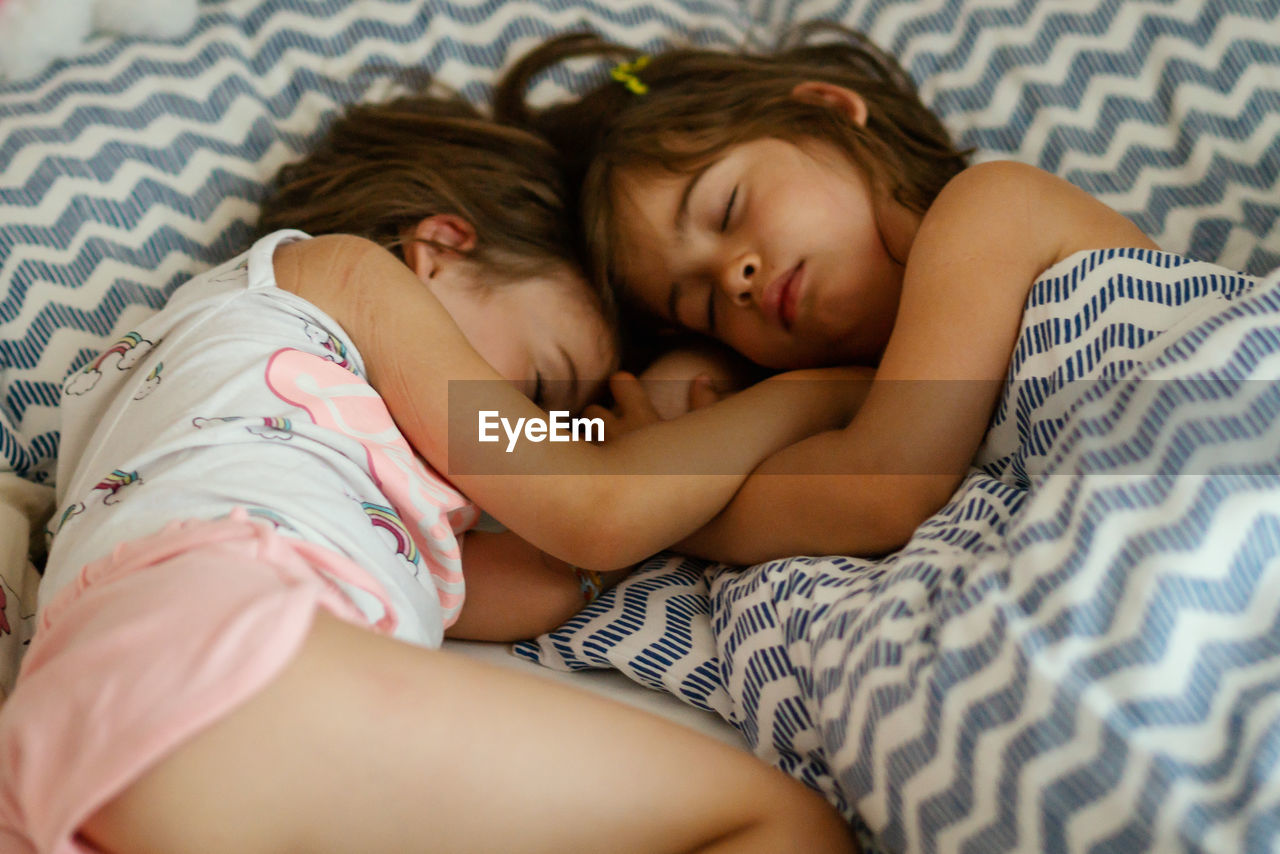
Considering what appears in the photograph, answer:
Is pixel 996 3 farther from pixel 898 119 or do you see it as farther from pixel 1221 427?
pixel 1221 427

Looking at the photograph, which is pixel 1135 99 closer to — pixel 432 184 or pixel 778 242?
pixel 778 242

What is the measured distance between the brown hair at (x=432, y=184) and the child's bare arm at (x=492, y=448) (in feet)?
0.60

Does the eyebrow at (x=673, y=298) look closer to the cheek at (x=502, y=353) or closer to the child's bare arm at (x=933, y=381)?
the cheek at (x=502, y=353)

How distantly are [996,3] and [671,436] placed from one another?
2.46 feet

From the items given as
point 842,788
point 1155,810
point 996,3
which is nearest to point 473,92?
point 996,3

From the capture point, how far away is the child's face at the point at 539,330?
3.51 feet

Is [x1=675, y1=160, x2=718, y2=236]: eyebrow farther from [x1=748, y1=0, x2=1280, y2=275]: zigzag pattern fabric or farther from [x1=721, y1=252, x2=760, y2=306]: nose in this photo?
[x1=748, y1=0, x2=1280, y2=275]: zigzag pattern fabric

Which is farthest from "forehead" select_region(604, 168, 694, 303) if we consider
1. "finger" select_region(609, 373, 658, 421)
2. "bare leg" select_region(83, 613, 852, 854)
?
"bare leg" select_region(83, 613, 852, 854)

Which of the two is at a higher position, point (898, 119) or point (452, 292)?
point (898, 119)

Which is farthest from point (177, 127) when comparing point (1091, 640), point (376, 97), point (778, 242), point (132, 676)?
point (1091, 640)

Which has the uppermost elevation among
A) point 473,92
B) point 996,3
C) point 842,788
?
point 996,3

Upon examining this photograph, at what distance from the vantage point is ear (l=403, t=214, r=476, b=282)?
3.48ft

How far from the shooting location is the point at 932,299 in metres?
0.87

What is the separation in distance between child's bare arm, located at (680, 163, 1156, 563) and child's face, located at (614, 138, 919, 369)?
15cm
